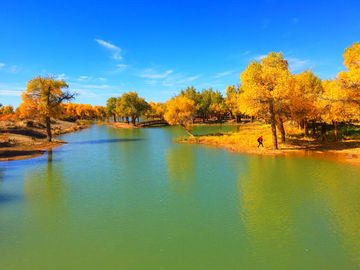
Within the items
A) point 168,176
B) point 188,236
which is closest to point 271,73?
point 168,176

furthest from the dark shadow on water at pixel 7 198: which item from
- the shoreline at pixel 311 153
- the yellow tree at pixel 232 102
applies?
the yellow tree at pixel 232 102

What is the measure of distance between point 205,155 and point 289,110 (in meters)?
14.7

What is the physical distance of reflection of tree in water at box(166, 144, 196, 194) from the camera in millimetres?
21922

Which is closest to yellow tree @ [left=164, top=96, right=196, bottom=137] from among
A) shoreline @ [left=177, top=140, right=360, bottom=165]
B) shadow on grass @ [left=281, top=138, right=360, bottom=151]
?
shoreline @ [left=177, top=140, right=360, bottom=165]

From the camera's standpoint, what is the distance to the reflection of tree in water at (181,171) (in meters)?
21.9

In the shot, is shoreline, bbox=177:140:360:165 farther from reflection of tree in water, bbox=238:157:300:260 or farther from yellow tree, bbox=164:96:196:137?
yellow tree, bbox=164:96:196:137

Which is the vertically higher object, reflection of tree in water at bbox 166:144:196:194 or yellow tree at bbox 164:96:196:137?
yellow tree at bbox 164:96:196:137

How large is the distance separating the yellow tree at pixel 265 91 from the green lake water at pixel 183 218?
10808mm

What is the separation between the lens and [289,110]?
117 ft

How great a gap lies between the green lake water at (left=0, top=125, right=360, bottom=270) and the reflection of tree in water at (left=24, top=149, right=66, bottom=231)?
0.30 feet

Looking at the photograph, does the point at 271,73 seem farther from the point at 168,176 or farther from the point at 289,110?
the point at 168,176

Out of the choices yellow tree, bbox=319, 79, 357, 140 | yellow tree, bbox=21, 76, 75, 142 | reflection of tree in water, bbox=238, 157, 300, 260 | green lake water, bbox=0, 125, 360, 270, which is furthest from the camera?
yellow tree, bbox=21, 76, 75, 142

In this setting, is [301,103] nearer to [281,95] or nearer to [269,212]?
[281,95]

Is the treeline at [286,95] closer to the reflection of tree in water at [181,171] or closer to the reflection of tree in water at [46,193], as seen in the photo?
the reflection of tree in water at [181,171]
